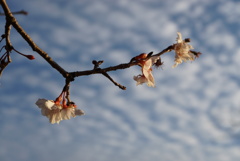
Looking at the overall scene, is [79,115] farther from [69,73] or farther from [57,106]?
[69,73]

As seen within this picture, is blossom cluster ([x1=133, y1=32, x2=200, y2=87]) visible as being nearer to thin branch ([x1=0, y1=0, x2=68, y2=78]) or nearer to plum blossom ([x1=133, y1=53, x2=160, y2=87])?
plum blossom ([x1=133, y1=53, x2=160, y2=87])

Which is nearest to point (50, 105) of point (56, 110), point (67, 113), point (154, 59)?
point (56, 110)

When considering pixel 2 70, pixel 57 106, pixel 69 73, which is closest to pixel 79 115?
pixel 57 106

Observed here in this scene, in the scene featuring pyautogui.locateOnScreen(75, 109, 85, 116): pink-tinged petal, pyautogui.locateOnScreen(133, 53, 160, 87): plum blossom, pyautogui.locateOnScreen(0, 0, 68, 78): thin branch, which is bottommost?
pyautogui.locateOnScreen(75, 109, 85, 116): pink-tinged petal

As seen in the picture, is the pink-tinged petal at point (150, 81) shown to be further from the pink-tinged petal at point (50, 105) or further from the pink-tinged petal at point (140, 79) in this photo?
the pink-tinged petal at point (50, 105)

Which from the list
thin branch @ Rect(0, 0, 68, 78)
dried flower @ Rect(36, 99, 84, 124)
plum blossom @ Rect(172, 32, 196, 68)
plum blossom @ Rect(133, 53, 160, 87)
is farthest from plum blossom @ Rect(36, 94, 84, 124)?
plum blossom @ Rect(172, 32, 196, 68)

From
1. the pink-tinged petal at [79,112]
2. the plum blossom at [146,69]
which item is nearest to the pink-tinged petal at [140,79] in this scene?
the plum blossom at [146,69]
